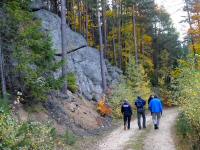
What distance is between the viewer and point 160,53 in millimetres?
54062

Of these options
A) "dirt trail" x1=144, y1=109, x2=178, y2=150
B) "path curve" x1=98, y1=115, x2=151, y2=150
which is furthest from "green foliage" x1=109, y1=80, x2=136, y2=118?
"dirt trail" x1=144, y1=109, x2=178, y2=150

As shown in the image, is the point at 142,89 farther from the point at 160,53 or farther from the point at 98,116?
the point at 160,53

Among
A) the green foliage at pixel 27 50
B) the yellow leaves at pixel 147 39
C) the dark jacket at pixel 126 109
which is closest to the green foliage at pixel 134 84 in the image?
the dark jacket at pixel 126 109

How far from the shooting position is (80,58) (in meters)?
33.3

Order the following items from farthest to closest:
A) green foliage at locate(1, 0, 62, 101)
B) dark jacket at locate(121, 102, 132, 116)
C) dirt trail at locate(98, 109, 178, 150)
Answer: dark jacket at locate(121, 102, 132, 116)
green foliage at locate(1, 0, 62, 101)
dirt trail at locate(98, 109, 178, 150)

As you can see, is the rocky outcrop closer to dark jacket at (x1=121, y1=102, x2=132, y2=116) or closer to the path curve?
dark jacket at (x1=121, y1=102, x2=132, y2=116)

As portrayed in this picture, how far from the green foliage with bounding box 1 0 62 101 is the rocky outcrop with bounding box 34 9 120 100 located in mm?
9805

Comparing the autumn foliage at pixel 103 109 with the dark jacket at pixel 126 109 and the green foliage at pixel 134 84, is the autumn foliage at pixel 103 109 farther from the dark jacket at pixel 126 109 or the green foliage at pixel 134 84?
the dark jacket at pixel 126 109

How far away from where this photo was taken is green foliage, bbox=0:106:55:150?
10500 millimetres

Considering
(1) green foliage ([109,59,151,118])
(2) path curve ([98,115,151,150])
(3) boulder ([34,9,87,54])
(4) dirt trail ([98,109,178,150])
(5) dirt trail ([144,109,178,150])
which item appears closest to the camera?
(5) dirt trail ([144,109,178,150])

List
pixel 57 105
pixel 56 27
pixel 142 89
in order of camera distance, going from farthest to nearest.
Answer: pixel 142 89 → pixel 56 27 → pixel 57 105

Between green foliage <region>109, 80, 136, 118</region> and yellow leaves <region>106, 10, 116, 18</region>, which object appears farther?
yellow leaves <region>106, 10, 116, 18</region>

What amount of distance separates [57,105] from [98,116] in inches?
218

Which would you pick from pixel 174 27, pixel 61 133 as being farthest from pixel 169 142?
pixel 174 27
